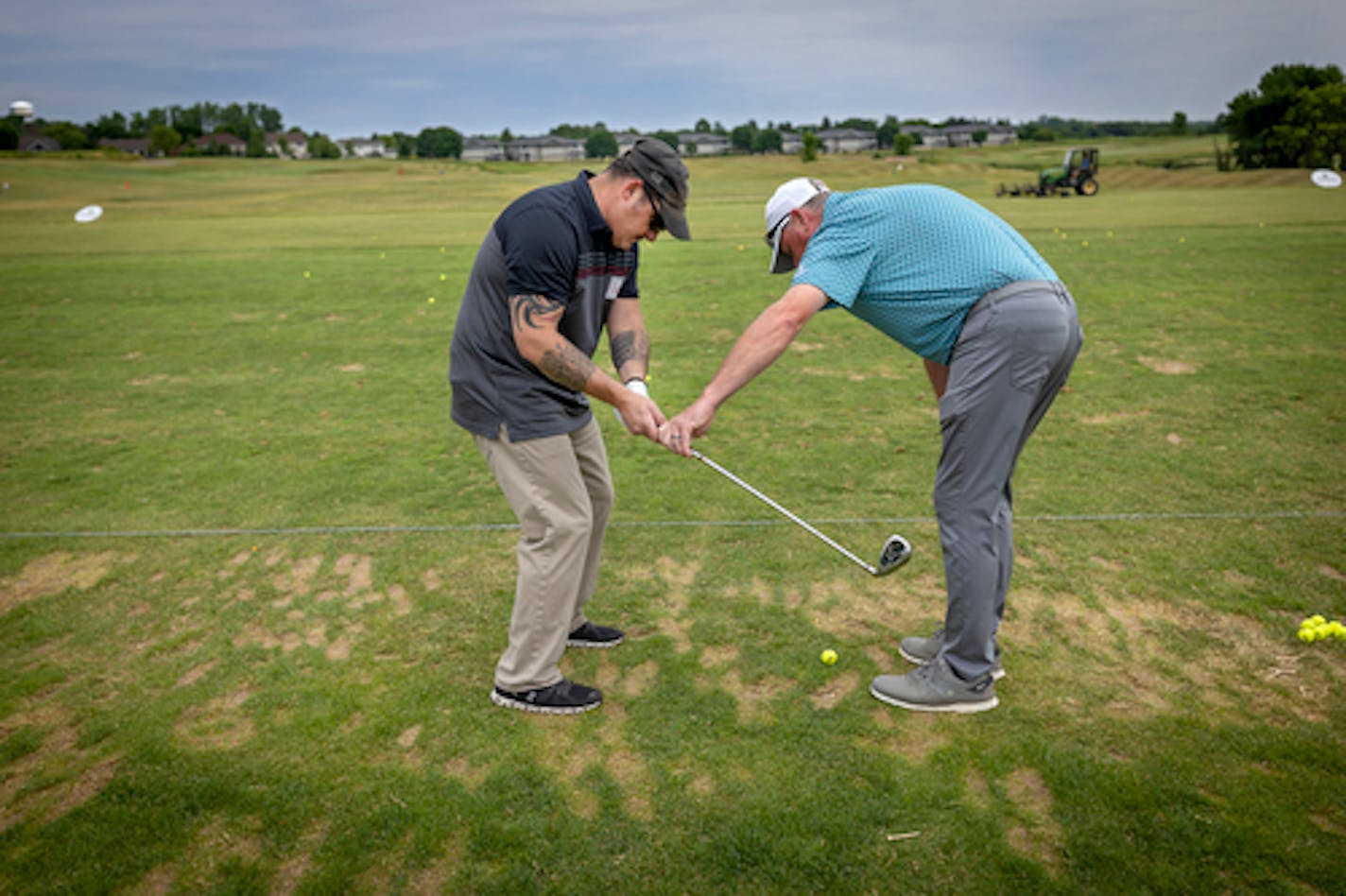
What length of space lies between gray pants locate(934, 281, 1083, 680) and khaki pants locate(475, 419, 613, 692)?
1712 mm

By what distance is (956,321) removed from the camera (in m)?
3.96

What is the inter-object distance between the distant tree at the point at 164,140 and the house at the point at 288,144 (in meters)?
24.5

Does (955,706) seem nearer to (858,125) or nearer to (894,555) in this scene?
(894,555)

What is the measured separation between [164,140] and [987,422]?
119973 millimetres

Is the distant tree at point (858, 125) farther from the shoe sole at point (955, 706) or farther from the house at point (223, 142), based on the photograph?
the shoe sole at point (955, 706)

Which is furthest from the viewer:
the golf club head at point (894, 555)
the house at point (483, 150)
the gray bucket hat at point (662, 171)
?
the house at point (483, 150)

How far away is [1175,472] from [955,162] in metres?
66.8

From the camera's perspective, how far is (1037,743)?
3.88 meters

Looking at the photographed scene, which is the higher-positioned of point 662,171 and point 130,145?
point 130,145

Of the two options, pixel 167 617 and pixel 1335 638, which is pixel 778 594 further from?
pixel 167 617

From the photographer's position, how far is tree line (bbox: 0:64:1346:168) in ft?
182

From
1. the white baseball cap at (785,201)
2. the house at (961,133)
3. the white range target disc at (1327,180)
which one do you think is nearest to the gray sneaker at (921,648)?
the white baseball cap at (785,201)

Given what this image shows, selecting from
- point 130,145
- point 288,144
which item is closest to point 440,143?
point 288,144

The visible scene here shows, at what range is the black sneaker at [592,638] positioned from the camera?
4836 millimetres
